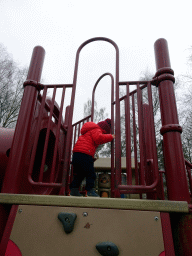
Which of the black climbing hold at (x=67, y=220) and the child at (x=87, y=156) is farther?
the child at (x=87, y=156)

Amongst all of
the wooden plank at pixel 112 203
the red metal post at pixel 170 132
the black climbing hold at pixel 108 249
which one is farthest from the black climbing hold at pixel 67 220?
the red metal post at pixel 170 132

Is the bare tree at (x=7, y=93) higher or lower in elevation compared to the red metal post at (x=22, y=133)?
higher

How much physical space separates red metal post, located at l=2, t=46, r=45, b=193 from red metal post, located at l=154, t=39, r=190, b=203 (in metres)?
1.00

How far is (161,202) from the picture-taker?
3.02ft

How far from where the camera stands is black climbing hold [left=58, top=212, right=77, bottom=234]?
87 cm

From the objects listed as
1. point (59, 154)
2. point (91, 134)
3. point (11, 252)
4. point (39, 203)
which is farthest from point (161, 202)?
point (59, 154)

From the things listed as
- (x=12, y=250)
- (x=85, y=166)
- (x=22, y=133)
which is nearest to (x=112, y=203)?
(x=12, y=250)

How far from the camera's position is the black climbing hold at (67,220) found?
0.87 metres

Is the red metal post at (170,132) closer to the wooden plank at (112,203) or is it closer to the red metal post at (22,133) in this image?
the wooden plank at (112,203)

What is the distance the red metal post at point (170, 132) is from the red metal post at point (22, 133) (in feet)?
3.30

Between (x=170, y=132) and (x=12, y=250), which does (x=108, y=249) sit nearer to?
(x=12, y=250)

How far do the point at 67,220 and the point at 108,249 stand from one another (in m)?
0.25

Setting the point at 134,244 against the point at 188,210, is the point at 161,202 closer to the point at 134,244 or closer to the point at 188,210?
the point at 188,210

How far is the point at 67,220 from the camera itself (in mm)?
892
